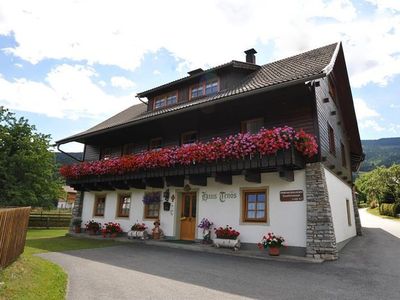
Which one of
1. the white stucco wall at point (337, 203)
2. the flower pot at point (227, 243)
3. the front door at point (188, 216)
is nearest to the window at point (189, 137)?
the front door at point (188, 216)

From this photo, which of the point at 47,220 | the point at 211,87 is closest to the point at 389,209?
the point at 211,87

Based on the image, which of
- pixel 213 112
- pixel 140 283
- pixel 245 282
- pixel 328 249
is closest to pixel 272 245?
pixel 328 249

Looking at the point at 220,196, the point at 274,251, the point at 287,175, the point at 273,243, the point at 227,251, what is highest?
the point at 287,175

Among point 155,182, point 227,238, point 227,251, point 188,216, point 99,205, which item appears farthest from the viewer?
point 99,205

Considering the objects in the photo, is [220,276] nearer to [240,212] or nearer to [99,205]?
[240,212]

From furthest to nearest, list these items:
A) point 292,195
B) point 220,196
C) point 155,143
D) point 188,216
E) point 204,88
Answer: point 155,143
point 204,88
point 188,216
point 220,196
point 292,195

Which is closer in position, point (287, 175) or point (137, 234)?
point (287, 175)

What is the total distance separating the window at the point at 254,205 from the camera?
1180cm

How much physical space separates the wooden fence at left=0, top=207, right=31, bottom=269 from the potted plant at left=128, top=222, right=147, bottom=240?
6621 mm

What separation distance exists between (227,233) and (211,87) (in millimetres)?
7912

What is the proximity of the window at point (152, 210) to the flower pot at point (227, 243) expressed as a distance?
4.28m

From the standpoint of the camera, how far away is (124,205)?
1706cm

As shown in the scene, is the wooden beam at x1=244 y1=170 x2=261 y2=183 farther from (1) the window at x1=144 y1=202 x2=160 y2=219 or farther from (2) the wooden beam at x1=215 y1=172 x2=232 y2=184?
(1) the window at x1=144 y1=202 x2=160 y2=219

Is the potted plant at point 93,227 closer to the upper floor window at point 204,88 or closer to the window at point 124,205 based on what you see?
the window at point 124,205
